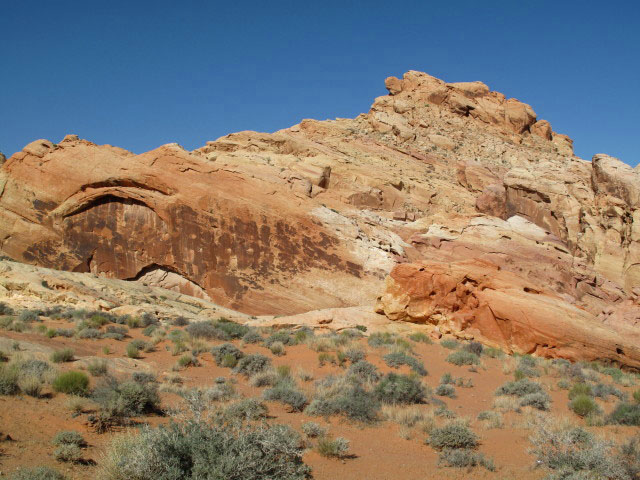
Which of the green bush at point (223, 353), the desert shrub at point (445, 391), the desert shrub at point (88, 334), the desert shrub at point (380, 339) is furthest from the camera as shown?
the desert shrub at point (380, 339)

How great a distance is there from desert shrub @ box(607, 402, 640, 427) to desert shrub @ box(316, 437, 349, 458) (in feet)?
19.0

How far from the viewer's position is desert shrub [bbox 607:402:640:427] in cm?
907

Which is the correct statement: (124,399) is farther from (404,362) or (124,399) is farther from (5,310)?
(5,310)

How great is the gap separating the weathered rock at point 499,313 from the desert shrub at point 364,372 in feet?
23.4

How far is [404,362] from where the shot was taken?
13859 millimetres

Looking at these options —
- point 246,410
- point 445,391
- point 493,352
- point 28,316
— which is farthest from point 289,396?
point 28,316

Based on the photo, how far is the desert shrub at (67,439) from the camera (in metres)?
5.73

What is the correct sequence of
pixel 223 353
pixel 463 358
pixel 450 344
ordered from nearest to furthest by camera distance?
pixel 223 353, pixel 463 358, pixel 450 344

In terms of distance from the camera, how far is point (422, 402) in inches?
415

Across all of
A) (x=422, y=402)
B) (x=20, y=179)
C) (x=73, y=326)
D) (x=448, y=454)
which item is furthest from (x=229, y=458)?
(x=20, y=179)

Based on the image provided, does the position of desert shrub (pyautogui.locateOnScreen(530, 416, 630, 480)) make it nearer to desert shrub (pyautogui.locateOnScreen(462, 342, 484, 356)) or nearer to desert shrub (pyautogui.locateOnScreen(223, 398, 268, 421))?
desert shrub (pyautogui.locateOnScreen(223, 398, 268, 421))

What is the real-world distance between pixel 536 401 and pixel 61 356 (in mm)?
10223

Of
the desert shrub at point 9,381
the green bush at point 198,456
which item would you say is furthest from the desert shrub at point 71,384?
the green bush at point 198,456

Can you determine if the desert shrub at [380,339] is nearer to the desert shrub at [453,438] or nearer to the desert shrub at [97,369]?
the desert shrub at [453,438]
